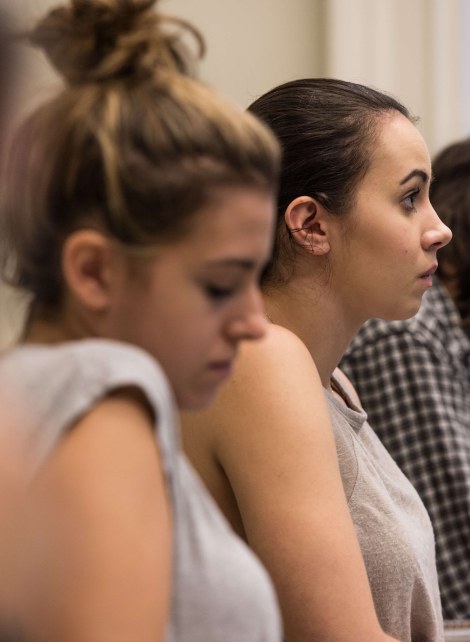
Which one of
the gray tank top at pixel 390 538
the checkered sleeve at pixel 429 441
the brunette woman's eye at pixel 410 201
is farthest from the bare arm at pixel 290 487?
the checkered sleeve at pixel 429 441

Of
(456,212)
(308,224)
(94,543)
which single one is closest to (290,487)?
(308,224)

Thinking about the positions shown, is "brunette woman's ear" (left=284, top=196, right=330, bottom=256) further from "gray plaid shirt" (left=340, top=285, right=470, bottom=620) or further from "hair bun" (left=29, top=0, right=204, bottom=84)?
"gray plaid shirt" (left=340, top=285, right=470, bottom=620)

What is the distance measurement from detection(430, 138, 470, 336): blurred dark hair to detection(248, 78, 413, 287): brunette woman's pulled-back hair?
83 centimetres

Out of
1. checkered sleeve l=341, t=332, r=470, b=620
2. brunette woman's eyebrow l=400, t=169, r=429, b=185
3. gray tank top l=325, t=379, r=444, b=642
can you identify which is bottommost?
checkered sleeve l=341, t=332, r=470, b=620

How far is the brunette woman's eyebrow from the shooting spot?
1282 mm

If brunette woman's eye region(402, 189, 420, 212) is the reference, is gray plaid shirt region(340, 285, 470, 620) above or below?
below

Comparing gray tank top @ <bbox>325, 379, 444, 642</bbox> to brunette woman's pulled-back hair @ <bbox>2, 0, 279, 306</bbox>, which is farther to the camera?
gray tank top @ <bbox>325, 379, 444, 642</bbox>

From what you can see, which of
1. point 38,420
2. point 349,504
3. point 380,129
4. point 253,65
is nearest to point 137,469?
point 38,420

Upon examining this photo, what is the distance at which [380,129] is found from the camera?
129 centimetres

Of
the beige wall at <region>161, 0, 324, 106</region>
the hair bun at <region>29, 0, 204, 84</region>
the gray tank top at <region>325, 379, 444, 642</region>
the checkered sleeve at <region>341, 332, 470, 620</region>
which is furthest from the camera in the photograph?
the beige wall at <region>161, 0, 324, 106</region>

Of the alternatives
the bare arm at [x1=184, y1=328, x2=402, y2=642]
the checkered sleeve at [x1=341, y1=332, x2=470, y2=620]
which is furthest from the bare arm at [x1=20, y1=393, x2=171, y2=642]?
the checkered sleeve at [x1=341, y1=332, x2=470, y2=620]

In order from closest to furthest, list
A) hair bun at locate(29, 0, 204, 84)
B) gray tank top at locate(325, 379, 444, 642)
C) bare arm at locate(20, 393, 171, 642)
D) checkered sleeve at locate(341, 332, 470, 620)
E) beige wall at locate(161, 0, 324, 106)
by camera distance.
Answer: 1. bare arm at locate(20, 393, 171, 642)
2. hair bun at locate(29, 0, 204, 84)
3. gray tank top at locate(325, 379, 444, 642)
4. checkered sleeve at locate(341, 332, 470, 620)
5. beige wall at locate(161, 0, 324, 106)

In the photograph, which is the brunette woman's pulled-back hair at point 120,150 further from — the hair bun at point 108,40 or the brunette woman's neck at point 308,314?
the brunette woman's neck at point 308,314

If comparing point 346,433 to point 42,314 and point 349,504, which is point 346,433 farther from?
point 42,314
